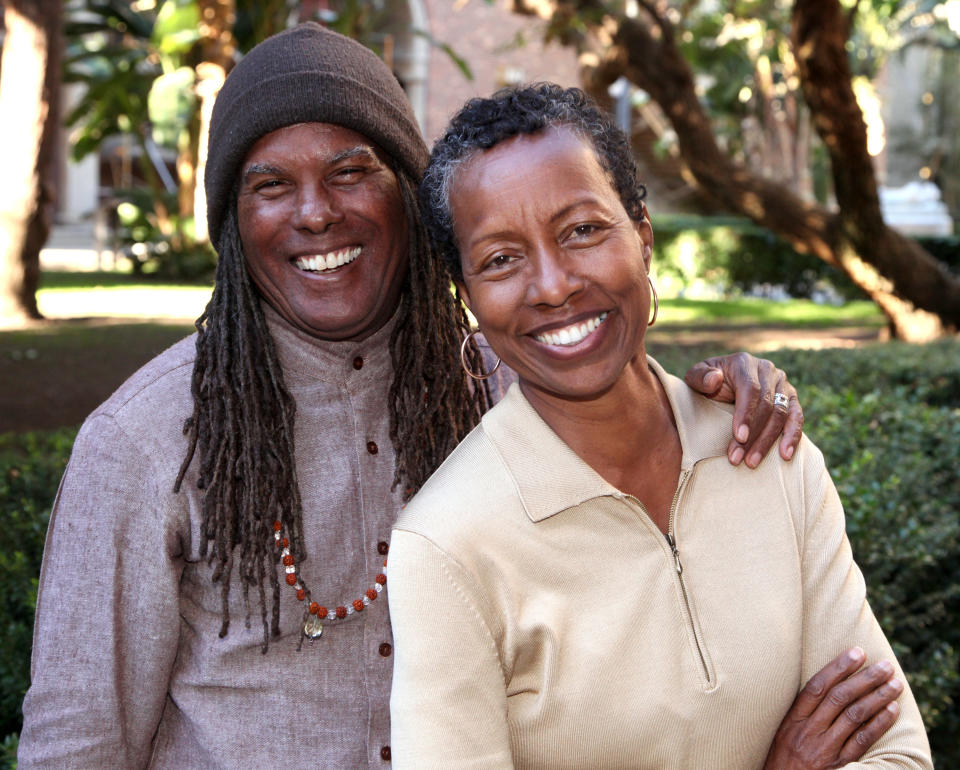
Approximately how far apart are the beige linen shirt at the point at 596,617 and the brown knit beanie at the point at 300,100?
31.6 inches

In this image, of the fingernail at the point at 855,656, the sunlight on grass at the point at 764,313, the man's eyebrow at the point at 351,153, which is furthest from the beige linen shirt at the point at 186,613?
the sunlight on grass at the point at 764,313

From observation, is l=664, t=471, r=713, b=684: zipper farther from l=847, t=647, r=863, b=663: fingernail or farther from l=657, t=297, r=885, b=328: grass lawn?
l=657, t=297, r=885, b=328: grass lawn

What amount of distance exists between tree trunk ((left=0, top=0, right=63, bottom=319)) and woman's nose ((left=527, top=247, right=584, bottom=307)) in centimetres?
951

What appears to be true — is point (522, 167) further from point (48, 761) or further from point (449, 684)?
point (48, 761)

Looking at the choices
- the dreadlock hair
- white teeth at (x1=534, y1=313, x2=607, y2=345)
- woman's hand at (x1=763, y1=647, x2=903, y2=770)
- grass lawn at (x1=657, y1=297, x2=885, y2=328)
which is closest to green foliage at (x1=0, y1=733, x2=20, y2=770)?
the dreadlock hair

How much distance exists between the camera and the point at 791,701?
6.93 feet

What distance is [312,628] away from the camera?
7.98ft

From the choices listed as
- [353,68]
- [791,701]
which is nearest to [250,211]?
[353,68]

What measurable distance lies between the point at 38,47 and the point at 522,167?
32.2ft

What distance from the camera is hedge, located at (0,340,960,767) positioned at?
138 inches

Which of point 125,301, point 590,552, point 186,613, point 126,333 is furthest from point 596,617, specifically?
point 125,301

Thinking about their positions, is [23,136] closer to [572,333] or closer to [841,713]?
[572,333]

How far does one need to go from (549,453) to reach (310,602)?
2.28ft

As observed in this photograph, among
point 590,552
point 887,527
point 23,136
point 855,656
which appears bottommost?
point 887,527
